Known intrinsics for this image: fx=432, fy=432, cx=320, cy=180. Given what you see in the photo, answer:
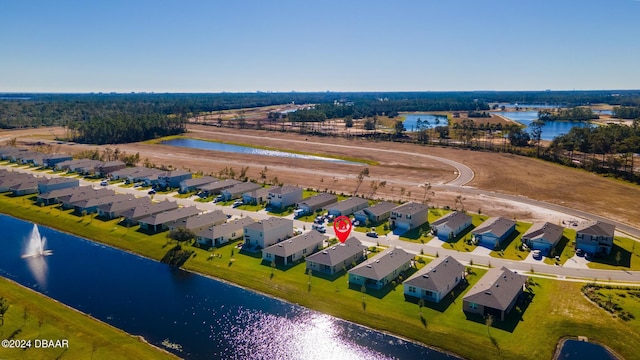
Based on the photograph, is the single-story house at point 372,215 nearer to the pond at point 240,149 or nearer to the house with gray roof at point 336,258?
the house with gray roof at point 336,258

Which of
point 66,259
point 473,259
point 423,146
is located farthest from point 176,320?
point 423,146

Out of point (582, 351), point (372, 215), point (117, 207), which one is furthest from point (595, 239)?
point (117, 207)

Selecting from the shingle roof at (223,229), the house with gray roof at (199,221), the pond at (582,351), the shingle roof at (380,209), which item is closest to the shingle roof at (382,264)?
the shingle roof at (380,209)

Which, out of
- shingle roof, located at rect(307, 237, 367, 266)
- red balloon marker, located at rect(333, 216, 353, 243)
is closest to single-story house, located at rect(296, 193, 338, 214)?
red balloon marker, located at rect(333, 216, 353, 243)

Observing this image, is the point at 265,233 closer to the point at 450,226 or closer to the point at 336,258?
the point at 336,258

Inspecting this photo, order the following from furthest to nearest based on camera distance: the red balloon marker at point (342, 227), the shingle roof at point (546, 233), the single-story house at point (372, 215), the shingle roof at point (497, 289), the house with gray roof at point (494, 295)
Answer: the single-story house at point (372, 215)
the red balloon marker at point (342, 227)
the shingle roof at point (546, 233)
the shingle roof at point (497, 289)
the house with gray roof at point (494, 295)

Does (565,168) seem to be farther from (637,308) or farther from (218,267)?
(218,267)

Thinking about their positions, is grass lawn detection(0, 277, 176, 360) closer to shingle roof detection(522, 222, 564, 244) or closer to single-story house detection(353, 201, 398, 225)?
single-story house detection(353, 201, 398, 225)
